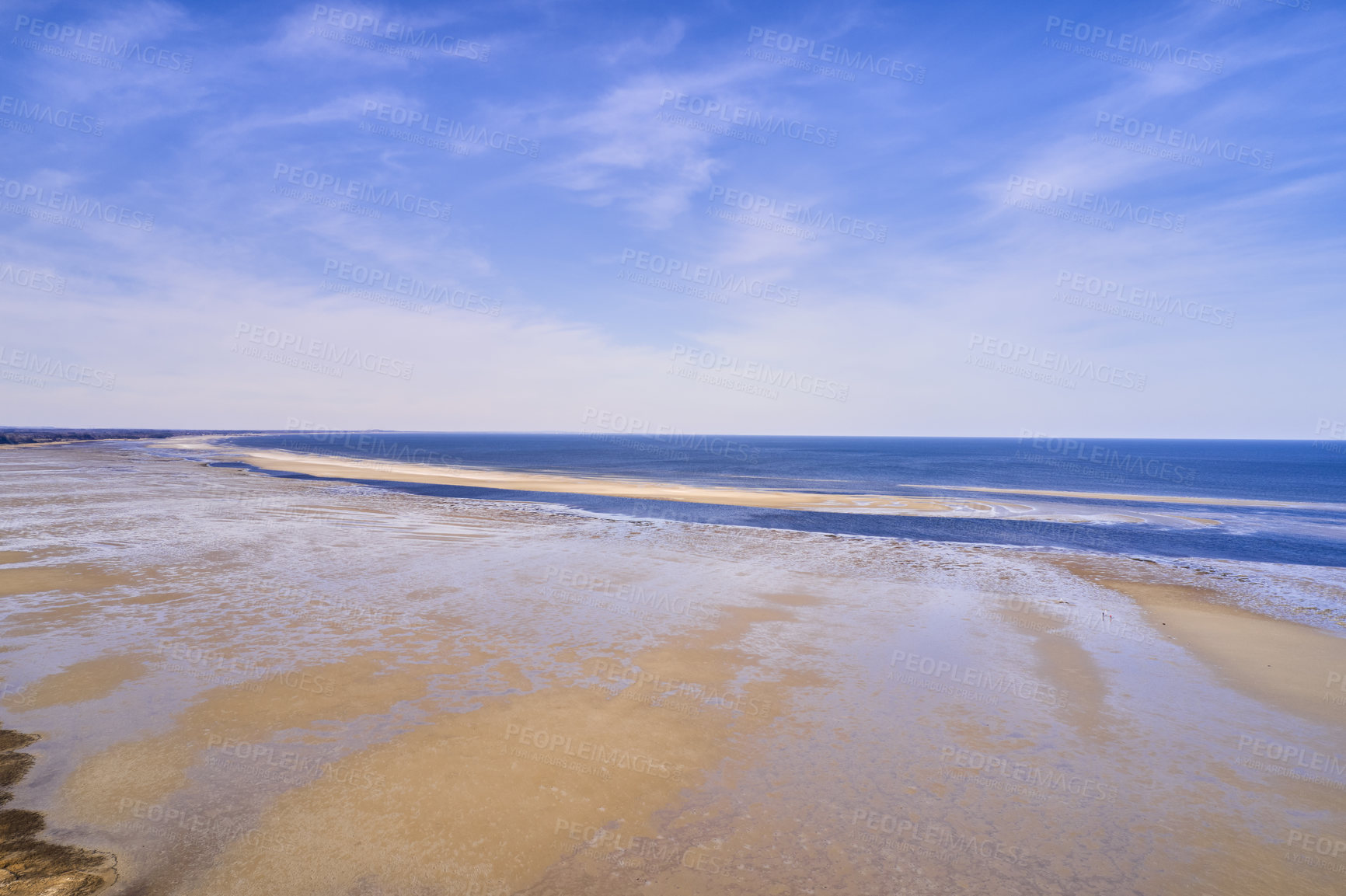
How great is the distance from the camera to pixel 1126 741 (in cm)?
891

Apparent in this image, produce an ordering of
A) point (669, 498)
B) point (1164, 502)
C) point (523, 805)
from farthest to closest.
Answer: point (1164, 502) → point (669, 498) → point (523, 805)

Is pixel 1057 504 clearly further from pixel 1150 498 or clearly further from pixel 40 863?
pixel 40 863

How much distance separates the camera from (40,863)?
5328 millimetres

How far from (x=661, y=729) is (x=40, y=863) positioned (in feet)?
21.9

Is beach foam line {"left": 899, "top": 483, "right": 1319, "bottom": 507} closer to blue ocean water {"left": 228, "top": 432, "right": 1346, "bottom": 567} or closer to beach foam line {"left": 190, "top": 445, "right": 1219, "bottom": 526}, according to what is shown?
blue ocean water {"left": 228, "top": 432, "right": 1346, "bottom": 567}

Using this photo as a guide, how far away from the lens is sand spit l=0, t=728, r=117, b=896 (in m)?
4.98

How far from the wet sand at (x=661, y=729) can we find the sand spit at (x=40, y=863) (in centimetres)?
17

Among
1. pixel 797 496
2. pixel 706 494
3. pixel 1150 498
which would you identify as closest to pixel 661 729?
pixel 706 494

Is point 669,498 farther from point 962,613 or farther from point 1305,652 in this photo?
point 1305,652

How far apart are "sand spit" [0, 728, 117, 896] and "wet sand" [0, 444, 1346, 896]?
0.57 ft

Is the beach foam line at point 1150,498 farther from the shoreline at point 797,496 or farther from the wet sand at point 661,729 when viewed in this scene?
the wet sand at point 661,729

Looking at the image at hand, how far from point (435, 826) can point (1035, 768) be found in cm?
796

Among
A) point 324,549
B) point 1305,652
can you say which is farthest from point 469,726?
point 1305,652

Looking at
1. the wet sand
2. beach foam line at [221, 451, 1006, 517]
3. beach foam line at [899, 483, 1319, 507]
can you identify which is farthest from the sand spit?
beach foam line at [899, 483, 1319, 507]
